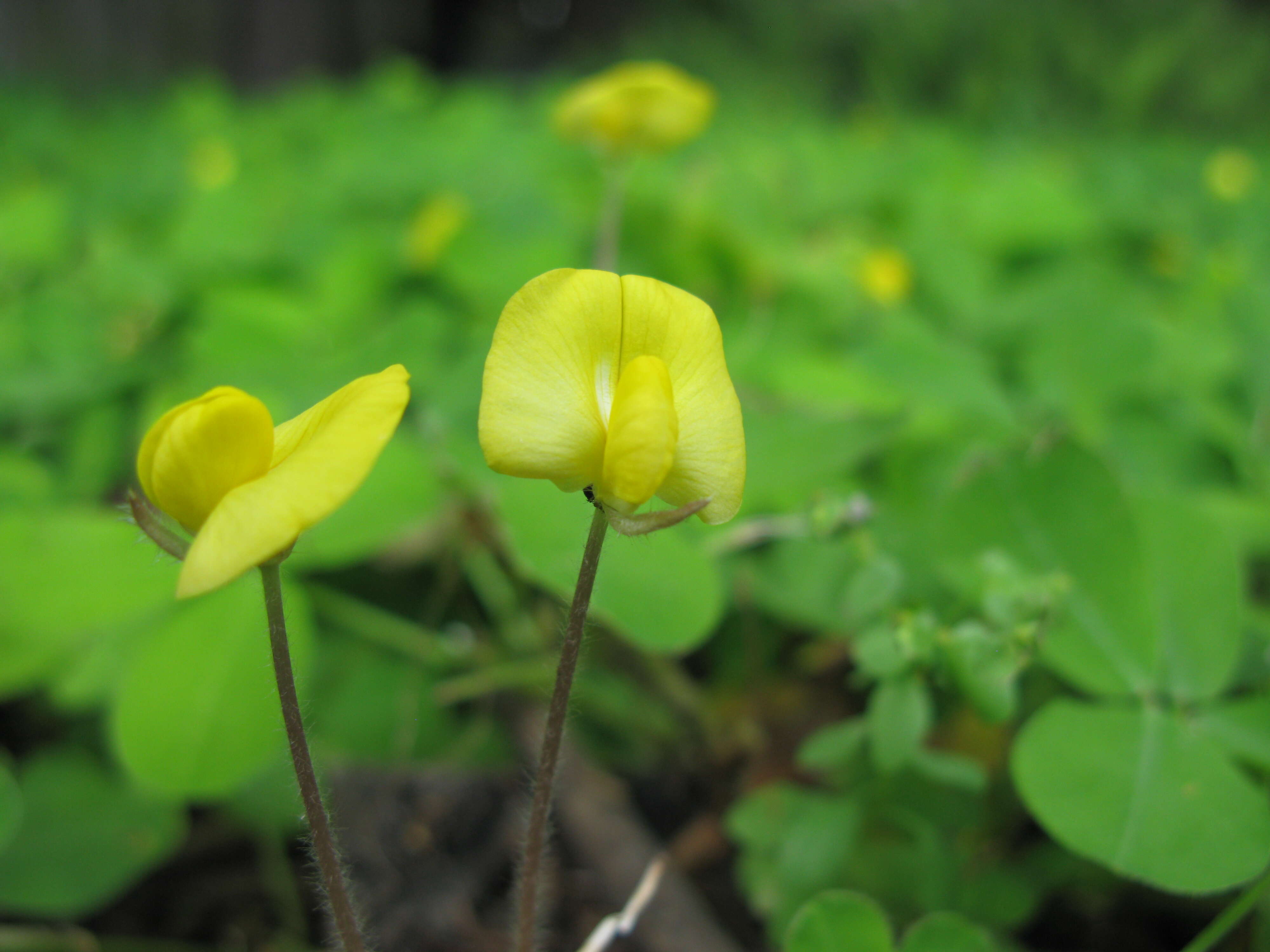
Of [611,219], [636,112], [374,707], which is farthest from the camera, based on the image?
[611,219]

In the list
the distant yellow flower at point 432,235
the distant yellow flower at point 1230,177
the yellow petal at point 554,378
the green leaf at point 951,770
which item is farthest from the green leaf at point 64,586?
the distant yellow flower at point 1230,177

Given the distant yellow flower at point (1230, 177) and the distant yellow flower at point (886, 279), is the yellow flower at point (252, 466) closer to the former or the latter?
the distant yellow flower at point (886, 279)

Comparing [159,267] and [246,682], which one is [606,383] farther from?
[159,267]

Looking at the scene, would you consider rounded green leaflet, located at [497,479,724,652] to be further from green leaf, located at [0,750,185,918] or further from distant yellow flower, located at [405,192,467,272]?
distant yellow flower, located at [405,192,467,272]

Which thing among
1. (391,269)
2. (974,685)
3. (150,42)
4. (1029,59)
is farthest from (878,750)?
(150,42)

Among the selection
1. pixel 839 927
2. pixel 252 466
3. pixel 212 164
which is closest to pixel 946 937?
pixel 839 927

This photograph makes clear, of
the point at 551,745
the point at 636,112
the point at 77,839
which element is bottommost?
the point at 77,839

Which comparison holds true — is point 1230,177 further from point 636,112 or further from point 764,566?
point 764,566
